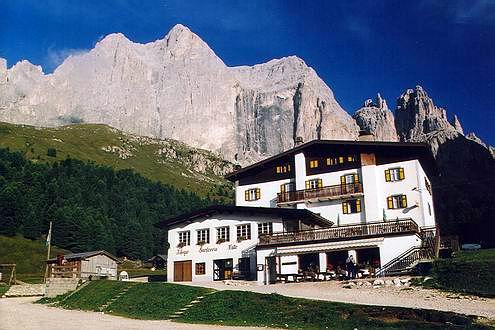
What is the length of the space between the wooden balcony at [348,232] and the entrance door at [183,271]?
9.06 m

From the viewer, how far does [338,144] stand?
54719 millimetres

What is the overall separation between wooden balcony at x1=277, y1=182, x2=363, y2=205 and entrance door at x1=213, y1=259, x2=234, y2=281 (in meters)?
11.2

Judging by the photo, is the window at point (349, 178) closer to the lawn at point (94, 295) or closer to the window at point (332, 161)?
the window at point (332, 161)

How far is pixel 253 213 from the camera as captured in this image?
1861 inches

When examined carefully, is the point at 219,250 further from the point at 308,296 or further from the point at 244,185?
the point at 308,296

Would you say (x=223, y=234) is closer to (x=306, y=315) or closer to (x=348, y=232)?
(x=348, y=232)

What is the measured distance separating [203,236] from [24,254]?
5574 centimetres

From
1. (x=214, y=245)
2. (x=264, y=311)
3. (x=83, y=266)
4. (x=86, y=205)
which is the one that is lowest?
(x=264, y=311)

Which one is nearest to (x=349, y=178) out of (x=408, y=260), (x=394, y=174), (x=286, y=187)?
A: (x=394, y=174)

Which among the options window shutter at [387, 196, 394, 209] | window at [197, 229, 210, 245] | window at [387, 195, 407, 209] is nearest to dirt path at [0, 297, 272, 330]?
window at [197, 229, 210, 245]

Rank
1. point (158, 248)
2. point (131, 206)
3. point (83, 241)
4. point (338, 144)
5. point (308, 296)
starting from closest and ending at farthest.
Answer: point (308, 296)
point (338, 144)
point (83, 241)
point (158, 248)
point (131, 206)

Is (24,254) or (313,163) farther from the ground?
(313,163)

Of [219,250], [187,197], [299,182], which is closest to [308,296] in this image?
[219,250]

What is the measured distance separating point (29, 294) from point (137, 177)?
463 ft
